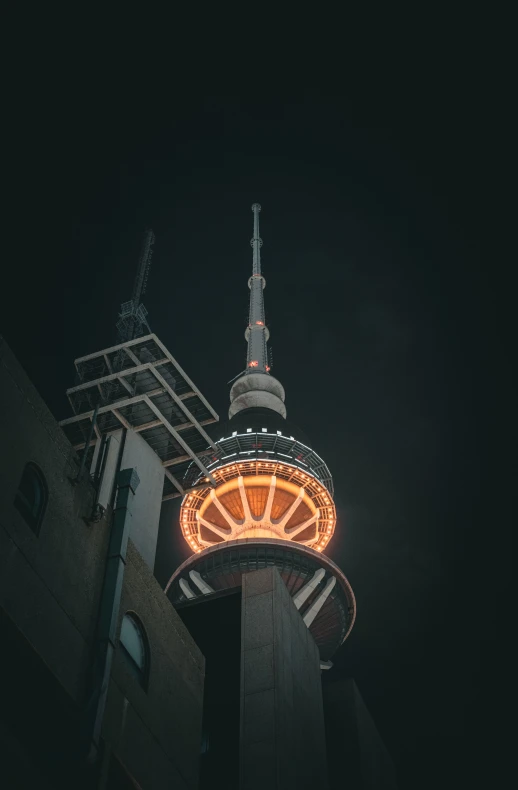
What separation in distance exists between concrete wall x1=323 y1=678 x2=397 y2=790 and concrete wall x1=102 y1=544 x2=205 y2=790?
51.5 feet

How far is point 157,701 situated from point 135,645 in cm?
157

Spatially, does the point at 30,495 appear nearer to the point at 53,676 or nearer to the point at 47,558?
the point at 47,558

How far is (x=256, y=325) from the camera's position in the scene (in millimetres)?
85375

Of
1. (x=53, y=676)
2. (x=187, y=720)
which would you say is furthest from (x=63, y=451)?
(x=187, y=720)

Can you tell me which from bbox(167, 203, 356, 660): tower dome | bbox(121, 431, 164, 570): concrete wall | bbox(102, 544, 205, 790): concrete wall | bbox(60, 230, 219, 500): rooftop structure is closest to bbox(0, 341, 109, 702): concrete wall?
bbox(102, 544, 205, 790): concrete wall

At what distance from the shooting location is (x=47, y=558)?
1702 centimetres

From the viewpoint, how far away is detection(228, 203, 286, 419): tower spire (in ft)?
245

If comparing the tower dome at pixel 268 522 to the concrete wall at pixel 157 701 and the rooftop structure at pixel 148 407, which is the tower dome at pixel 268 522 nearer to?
the rooftop structure at pixel 148 407

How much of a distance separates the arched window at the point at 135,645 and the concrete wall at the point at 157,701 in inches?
6.8

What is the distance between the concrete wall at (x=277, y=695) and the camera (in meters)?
26.0

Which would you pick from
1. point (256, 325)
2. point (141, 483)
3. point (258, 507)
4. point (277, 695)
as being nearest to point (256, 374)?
point (256, 325)

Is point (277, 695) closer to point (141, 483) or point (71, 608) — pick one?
point (141, 483)

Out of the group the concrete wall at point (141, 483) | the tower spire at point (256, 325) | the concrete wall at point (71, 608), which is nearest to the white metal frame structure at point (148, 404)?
the concrete wall at point (141, 483)

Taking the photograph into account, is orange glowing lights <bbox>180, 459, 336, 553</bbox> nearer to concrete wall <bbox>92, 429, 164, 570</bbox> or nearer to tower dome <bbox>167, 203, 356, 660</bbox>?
tower dome <bbox>167, 203, 356, 660</bbox>
